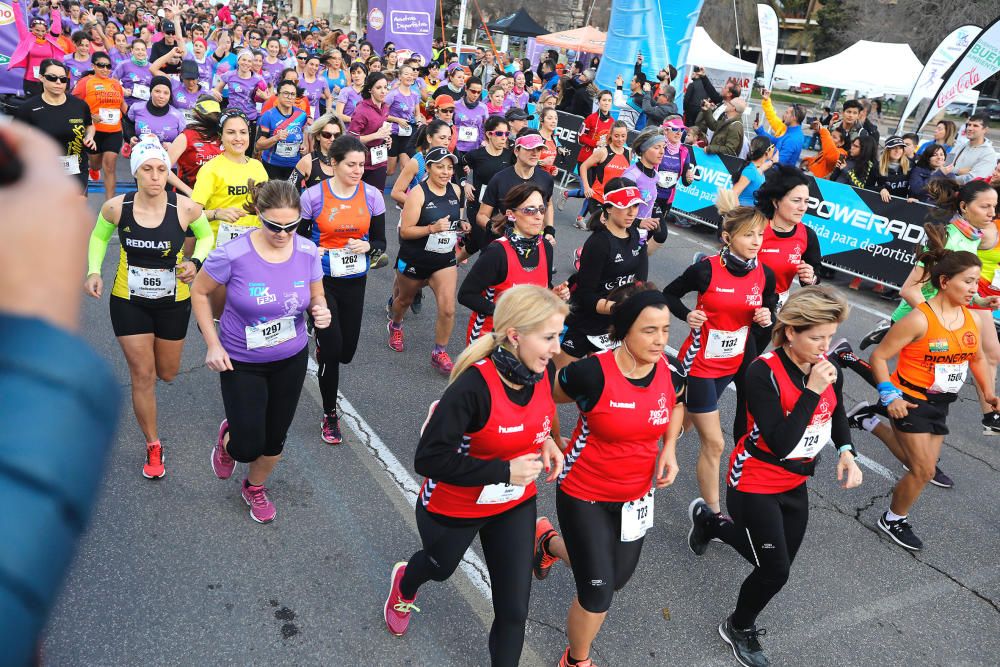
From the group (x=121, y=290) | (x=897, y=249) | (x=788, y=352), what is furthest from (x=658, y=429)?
(x=897, y=249)

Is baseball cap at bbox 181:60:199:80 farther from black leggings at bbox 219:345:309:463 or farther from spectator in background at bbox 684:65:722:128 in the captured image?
spectator in background at bbox 684:65:722:128

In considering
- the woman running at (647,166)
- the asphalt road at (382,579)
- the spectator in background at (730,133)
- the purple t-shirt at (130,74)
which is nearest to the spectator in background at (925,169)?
the spectator in background at (730,133)

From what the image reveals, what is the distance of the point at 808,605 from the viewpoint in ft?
13.8

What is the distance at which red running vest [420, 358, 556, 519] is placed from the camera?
10.3 ft

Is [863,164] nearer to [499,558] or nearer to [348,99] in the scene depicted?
[348,99]

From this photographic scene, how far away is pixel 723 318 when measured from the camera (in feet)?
15.9

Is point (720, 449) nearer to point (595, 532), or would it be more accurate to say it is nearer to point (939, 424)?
point (939, 424)

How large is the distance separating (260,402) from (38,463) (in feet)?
11.9

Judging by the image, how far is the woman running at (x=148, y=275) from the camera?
4457 millimetres

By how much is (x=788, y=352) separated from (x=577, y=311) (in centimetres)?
183

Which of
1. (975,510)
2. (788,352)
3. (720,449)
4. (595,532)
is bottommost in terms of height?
(975,510)

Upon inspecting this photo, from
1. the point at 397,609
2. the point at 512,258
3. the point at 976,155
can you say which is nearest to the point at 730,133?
the point at 976,155

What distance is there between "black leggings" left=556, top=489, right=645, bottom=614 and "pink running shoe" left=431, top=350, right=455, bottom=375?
3196 mm

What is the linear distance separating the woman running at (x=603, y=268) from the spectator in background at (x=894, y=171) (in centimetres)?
705
